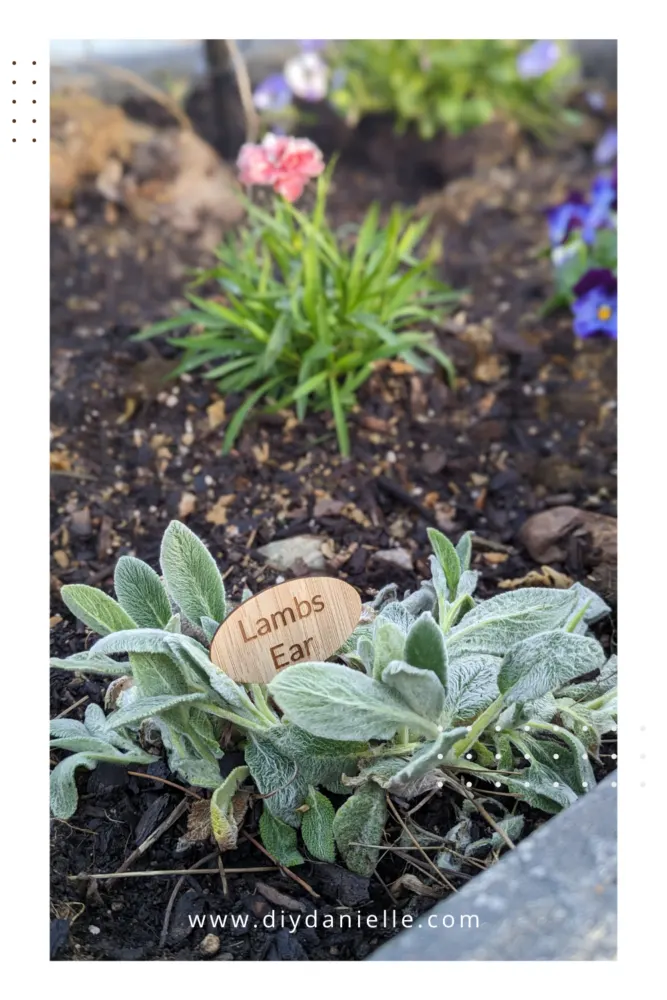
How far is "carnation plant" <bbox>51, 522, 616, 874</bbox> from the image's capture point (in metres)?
0.86

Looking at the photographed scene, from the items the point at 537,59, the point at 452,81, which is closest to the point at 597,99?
the point at 537,59

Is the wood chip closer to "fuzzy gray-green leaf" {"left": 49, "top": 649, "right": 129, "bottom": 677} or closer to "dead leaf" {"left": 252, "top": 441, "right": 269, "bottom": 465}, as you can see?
"dead leaf" {"left": 252, "top": 441, "right": 269, "bottom": 465}

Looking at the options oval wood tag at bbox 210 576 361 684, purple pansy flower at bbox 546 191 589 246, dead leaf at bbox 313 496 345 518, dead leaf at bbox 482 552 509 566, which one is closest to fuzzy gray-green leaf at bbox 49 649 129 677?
oval wood tag at bbox 210 576 361 684

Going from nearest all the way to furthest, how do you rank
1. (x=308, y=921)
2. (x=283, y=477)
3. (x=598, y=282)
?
(x=308, y=921) < (x=283, y=477) < (x=598, y=282)

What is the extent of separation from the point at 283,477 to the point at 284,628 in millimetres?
539

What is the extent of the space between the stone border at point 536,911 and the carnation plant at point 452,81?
180 cm

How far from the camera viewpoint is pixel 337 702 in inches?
33.5

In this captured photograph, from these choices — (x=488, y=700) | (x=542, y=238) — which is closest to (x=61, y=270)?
(x=542, y=238)

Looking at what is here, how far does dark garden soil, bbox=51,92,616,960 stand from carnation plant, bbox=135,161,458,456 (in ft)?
0.16

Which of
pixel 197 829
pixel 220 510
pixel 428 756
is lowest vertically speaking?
pixel 197 829

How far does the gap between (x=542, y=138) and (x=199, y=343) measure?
1.11 metres

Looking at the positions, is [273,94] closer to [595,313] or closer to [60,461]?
[595,313]
